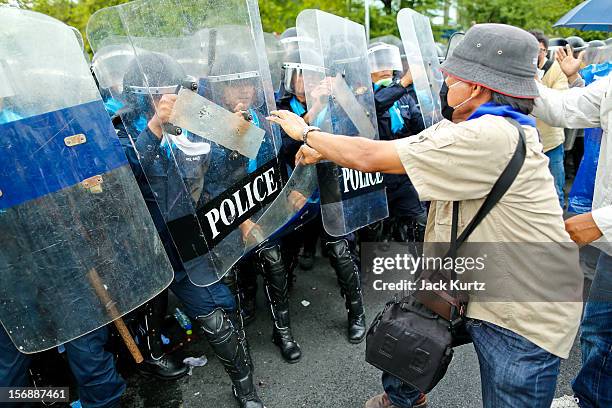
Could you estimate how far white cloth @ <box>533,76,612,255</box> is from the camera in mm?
1848

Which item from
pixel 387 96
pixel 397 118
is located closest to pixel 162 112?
pixel 387 96

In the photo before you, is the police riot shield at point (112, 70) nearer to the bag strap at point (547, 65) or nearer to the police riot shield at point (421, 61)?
the police riot shield at point (421, 61)

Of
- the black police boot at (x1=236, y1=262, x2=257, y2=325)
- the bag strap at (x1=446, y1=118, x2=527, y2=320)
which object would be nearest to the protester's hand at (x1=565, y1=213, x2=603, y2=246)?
the bag strap at (x1=446, y1=118, x2=527, y2=320)

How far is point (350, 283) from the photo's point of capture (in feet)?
9.52

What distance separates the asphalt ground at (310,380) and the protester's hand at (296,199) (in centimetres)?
109

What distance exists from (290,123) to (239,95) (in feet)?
0.91

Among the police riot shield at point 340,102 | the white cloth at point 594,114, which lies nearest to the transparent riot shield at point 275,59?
the police riot shield at point 340,102

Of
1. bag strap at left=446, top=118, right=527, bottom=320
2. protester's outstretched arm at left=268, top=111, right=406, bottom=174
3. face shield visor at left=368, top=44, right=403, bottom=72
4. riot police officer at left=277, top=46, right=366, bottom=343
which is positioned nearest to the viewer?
bag strap at left=446, top=118, right=527, bottom=320

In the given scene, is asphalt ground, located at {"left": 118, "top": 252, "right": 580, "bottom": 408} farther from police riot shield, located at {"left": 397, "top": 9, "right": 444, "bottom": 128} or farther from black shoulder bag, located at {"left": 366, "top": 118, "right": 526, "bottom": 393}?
police riot shield, located at {"left": 397, "top": 9, "right": 444, "bottom": 128}

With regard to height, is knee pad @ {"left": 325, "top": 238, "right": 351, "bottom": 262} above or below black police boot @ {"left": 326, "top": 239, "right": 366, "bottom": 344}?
above

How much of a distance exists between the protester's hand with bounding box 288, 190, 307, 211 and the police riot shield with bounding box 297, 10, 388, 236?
14 centimetres

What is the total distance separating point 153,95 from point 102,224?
1.73 ft

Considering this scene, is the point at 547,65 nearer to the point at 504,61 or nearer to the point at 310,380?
the point at 504,61

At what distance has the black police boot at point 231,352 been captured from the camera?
215 centimetres
